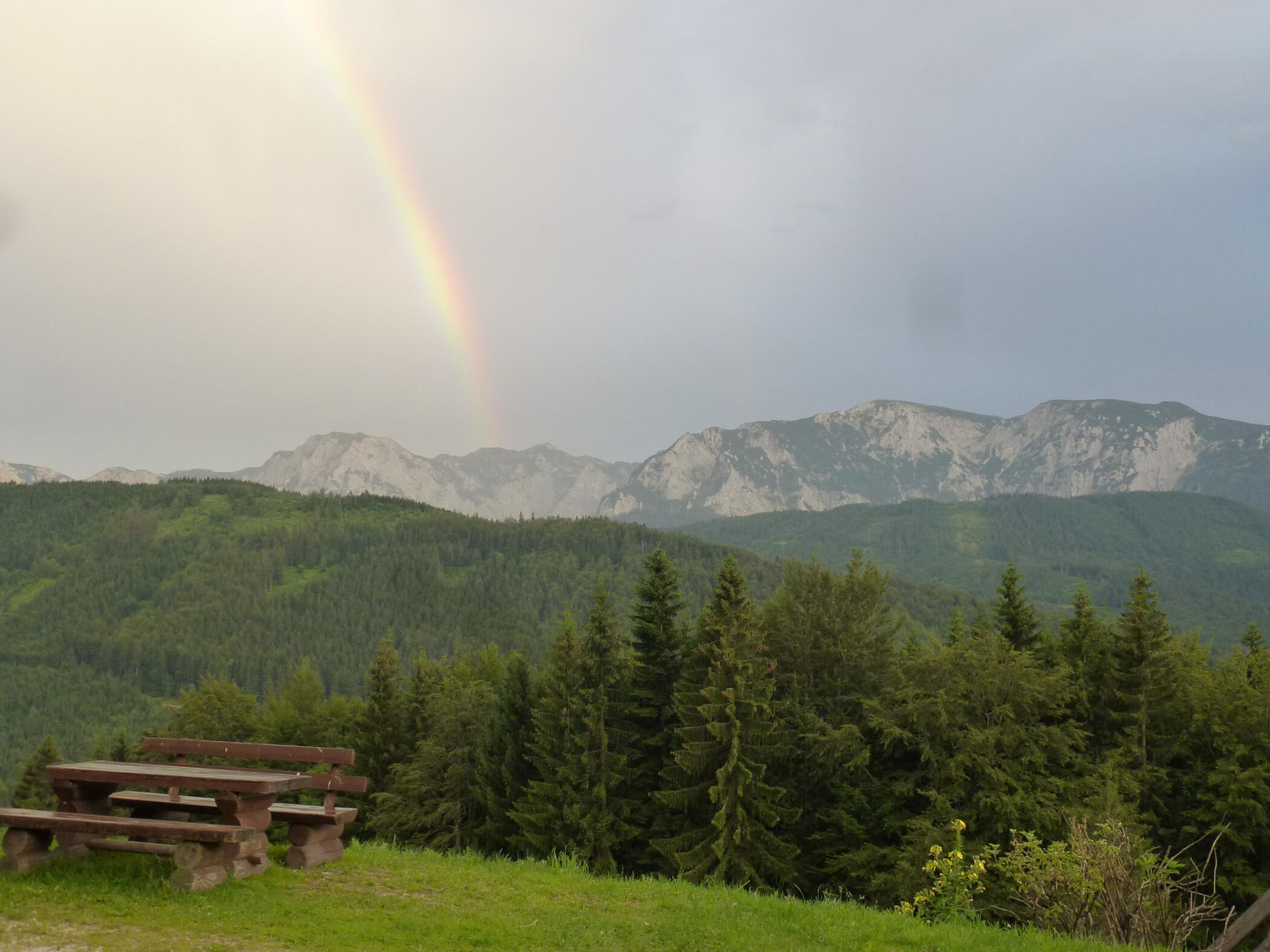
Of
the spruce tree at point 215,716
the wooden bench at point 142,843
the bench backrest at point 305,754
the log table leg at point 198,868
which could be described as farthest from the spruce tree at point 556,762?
the spruce tree at point 215,716

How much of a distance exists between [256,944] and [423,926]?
1.63m

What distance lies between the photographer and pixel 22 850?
981cm

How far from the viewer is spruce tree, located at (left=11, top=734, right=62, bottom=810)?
192ft

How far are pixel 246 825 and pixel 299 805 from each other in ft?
3.79

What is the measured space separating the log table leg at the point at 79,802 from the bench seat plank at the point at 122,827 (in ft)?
1.55

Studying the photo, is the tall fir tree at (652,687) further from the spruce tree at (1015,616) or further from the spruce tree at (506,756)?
the spruce tree at (1015,616)

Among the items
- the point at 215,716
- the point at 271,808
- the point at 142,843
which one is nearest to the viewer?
the point at 142,843

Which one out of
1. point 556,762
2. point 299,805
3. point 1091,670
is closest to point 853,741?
point 556,762

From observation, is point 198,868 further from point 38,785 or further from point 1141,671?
point 38,785

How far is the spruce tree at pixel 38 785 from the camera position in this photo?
58375mm

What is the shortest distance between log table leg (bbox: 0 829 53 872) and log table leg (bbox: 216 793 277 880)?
2.04 meters

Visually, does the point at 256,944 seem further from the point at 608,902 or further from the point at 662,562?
the point at 662,562

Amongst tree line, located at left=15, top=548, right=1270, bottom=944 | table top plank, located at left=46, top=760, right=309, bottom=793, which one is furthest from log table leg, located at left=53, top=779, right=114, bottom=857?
tree line, located at left=15, top=548, right=1270, bottom=944

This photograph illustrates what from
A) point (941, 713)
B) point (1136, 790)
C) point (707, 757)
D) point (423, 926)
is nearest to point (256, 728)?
point (707, 757)
